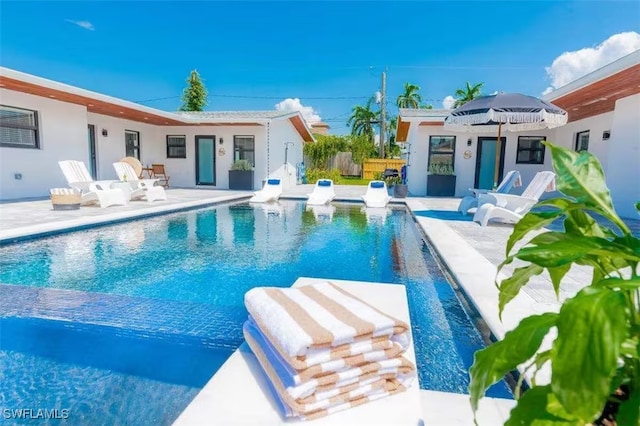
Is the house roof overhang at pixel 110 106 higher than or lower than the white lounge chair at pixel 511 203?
higher

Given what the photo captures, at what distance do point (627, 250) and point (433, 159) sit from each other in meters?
13.9

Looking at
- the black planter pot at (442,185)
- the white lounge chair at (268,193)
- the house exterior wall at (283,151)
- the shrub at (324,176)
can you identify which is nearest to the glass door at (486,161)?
the black planter pot at (442,185)

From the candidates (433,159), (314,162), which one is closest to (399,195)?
(433,159)

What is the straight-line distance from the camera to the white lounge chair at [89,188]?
864cm

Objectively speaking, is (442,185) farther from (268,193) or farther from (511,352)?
(511,352)

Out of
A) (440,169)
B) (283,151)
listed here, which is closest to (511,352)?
(440,169)

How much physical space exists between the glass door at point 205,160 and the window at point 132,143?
2.31 meters

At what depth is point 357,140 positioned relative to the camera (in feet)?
85.5

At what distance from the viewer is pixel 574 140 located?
1258 centimetres

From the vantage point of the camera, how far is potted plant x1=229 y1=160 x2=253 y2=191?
15406mm

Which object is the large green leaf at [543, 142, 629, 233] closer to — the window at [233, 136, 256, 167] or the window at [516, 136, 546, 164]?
the window at [516, 136, 546, 164]

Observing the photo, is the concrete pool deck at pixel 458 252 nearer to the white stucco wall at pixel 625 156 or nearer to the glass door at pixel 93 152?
the white stucco wall at pixel 625 156

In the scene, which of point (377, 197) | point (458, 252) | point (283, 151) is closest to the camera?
point (458, 252)

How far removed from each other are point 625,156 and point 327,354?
33.6 feet
